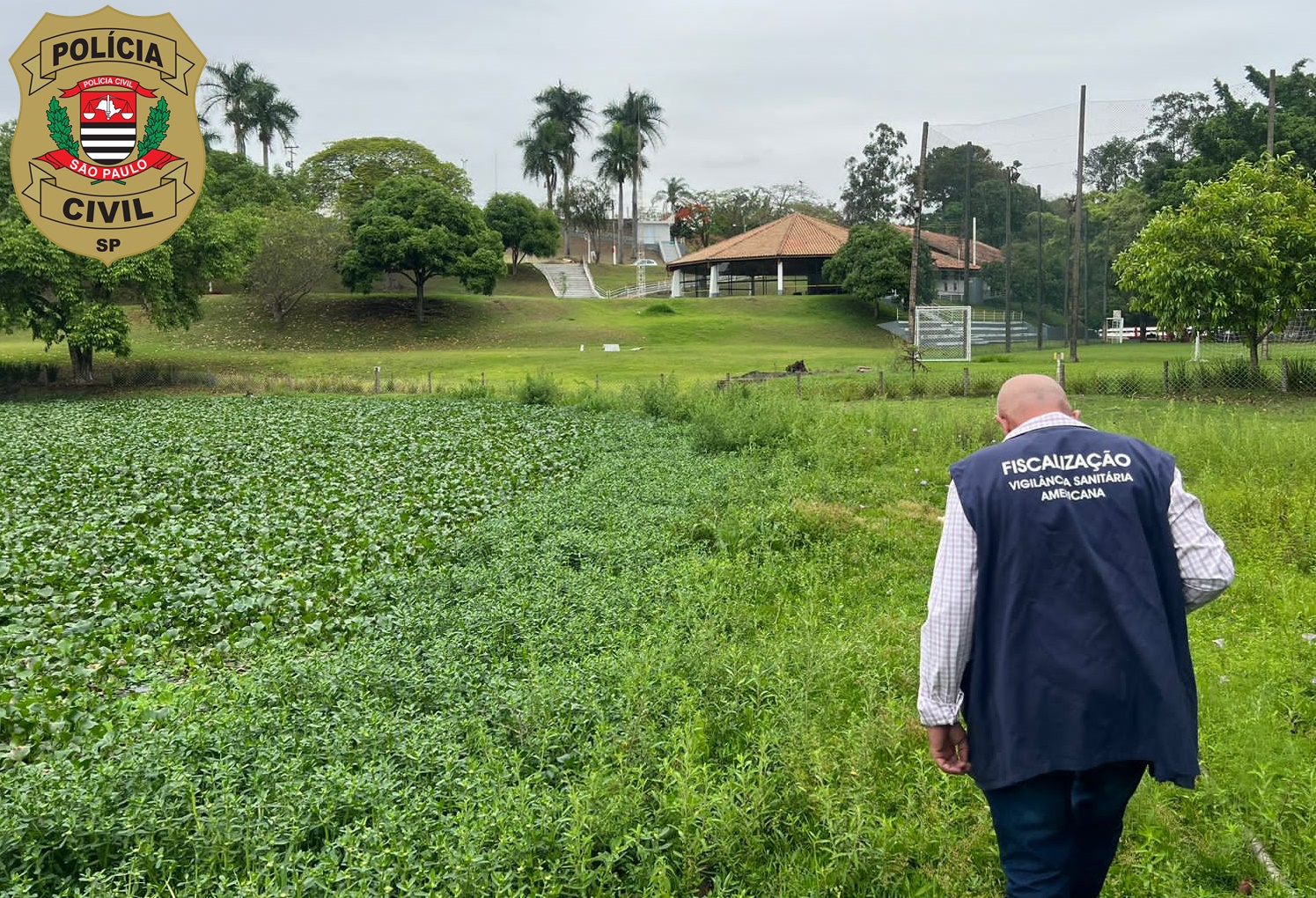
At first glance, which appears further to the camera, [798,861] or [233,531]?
[233,531]

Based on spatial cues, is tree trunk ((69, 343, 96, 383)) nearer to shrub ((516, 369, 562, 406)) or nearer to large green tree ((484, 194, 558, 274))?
shrub ((516, 369, 562, 406))

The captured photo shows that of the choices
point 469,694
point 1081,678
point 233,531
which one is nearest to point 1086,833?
point 1081,678

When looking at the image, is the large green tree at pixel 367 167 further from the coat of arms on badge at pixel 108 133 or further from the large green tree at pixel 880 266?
the coat of arms on badge at pixel 108 133

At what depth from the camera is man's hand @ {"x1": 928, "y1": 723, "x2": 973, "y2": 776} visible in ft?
8.47

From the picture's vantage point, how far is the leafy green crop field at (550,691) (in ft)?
10.3

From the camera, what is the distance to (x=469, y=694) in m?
4.35

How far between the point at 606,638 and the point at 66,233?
24.3 metres

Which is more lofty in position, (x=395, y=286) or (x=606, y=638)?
(x=395, y=286)

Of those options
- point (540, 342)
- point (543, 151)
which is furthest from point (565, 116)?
point (540, 342)

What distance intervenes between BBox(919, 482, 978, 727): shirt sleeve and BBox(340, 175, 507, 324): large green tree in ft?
133

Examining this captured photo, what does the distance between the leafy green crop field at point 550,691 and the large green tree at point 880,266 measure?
1338 inches

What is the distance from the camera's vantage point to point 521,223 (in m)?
53.7

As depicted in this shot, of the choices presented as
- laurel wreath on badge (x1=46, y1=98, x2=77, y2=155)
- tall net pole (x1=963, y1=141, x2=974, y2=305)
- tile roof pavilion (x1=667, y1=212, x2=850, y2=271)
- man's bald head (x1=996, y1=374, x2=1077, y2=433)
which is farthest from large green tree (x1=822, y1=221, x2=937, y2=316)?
man's bald head (x1=996, y1=374, x2=1077, y2=433)

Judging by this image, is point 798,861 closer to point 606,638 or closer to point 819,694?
point 819,694
